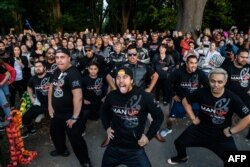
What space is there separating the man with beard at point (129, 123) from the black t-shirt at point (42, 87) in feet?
9.19

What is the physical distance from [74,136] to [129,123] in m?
1.42

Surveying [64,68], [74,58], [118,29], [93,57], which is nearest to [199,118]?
[64,68]

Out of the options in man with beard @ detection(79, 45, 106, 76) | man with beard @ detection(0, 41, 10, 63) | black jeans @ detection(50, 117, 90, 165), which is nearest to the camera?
black jeans @ detection(50, 117, 90, 165)

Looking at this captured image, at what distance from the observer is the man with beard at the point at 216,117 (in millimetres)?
4500

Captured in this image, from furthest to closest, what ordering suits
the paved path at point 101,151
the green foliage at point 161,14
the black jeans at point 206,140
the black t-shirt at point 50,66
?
the green foliage at point 161,14 → the black t-shirt at point 50,66 → the paved path at point 101,151 → the black jeans at point 206,140

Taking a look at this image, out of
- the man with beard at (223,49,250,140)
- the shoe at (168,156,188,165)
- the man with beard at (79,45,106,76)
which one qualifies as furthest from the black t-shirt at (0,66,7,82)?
the man with beard at (223,49,250,140)

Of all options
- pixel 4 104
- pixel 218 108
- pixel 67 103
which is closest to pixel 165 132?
pixel 218 108

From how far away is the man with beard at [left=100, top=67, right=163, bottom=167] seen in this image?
4176 millimetres

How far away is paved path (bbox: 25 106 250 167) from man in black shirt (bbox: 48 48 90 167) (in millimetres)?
573

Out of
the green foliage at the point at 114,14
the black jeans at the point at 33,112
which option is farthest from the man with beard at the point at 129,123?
the green foliage at the point at 114,14

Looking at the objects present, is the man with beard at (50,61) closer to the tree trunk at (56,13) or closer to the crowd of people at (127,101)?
the crowd of people at (127,101)

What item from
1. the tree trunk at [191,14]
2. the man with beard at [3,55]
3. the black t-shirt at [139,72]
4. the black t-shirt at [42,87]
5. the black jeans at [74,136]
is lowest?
the black jeans at [74,136]

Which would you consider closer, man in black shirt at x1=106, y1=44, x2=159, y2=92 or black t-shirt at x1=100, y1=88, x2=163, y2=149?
black t-shirt at x1=100, y1=88, x2=163, y2=149

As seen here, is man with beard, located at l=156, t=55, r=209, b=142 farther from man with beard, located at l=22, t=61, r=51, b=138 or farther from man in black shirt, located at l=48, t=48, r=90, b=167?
man with beard, located at l=22, t=61, r=51, b=138
